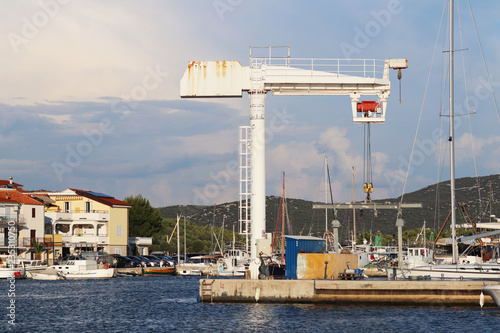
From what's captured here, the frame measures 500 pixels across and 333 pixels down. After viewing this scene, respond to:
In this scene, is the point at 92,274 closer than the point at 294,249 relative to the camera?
No

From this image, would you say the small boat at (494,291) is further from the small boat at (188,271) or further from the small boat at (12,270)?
the small boat at (188,271)

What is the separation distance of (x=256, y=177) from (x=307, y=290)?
309 inches

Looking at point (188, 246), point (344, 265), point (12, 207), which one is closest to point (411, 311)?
point (344, 265)

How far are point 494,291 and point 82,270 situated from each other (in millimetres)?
55400

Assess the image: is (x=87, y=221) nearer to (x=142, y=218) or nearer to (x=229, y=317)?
(x=142, y=218)

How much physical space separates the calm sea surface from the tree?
217 feet

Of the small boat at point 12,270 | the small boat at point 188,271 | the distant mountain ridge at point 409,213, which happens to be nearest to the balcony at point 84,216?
the small boat at point 188,271

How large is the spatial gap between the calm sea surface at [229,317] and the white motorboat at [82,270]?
101 ft

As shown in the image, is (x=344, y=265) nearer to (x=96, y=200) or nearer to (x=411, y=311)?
(x=411, y=311)

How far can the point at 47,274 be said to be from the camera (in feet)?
276

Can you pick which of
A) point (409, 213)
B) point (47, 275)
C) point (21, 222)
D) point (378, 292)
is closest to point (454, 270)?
point (378, 292)

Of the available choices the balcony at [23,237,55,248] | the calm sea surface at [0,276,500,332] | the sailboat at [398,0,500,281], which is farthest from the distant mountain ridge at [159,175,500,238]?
the calm sea surface at [0,276,500,332]

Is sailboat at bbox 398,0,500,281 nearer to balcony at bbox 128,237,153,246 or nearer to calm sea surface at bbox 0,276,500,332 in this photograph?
calm sea surface at bbox 0,276,500,332

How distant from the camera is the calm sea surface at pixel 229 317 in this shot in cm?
3838
